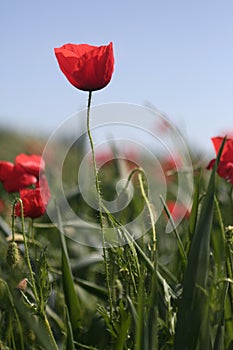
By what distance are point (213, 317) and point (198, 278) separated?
43 centimetres

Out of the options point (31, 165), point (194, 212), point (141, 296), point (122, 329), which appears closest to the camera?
point (141, 296)

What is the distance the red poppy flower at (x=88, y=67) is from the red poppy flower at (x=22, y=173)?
0.54 meters

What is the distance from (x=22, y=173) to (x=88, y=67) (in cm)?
61

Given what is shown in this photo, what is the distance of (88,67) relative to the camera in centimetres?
119

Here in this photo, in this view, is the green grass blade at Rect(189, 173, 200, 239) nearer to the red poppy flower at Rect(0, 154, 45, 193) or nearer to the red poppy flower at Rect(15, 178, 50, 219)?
the red poppy flower at Rect(15, 178, 50, 219)

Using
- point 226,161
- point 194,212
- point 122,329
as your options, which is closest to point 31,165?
point 226,161

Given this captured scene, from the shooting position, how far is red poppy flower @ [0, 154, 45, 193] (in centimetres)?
173

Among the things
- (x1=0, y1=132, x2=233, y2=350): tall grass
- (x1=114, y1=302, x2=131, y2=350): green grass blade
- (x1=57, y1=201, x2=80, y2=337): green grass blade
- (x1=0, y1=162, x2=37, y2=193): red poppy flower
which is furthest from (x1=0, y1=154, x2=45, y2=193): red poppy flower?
(x1=114, y1=302, x2=131, y2=350): green grass blade

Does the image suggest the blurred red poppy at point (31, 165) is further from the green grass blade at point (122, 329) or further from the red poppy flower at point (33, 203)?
the green grass blade at point (122, 329)

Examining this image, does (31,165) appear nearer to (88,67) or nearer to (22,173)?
(22,173)

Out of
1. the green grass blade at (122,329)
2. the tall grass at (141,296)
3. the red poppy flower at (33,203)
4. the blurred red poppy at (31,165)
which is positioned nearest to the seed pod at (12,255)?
the tall grass at (141,296)

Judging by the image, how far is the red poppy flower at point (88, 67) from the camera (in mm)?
1179

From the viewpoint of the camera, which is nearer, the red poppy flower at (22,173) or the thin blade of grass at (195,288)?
the thin blade of grass at (195,288)

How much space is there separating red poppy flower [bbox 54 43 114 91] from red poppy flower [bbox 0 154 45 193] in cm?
54
